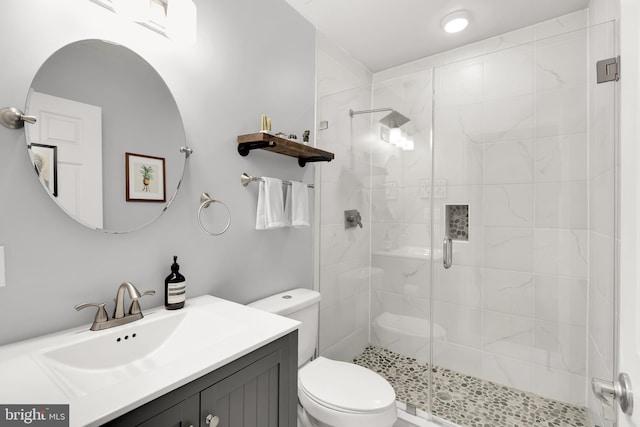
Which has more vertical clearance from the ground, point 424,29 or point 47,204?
point 424,29

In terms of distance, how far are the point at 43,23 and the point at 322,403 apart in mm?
1628

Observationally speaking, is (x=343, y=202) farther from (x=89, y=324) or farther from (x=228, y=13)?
(x=89, y=324)

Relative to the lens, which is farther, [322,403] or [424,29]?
[424,29]

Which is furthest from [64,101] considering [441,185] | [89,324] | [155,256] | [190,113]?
[441,185]

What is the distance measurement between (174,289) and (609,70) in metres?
1.92

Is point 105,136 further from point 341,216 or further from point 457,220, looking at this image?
point 457,220

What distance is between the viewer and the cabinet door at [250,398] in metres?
0.78

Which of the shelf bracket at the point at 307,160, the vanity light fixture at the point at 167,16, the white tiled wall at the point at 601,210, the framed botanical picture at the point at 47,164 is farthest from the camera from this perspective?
the shelf bracket at the point at 307,160

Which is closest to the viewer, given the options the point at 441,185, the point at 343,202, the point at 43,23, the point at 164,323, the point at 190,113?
the point at 43,23

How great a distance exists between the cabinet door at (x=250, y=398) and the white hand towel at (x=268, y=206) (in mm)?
689

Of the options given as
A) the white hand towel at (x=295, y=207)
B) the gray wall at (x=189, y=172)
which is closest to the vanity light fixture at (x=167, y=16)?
the gray wall at (x=189, y=172)

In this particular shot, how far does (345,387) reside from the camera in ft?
4.53

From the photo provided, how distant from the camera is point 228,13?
1.40m

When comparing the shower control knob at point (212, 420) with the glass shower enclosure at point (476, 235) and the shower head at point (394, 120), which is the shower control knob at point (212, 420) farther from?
the shower head at point (394, 120)
